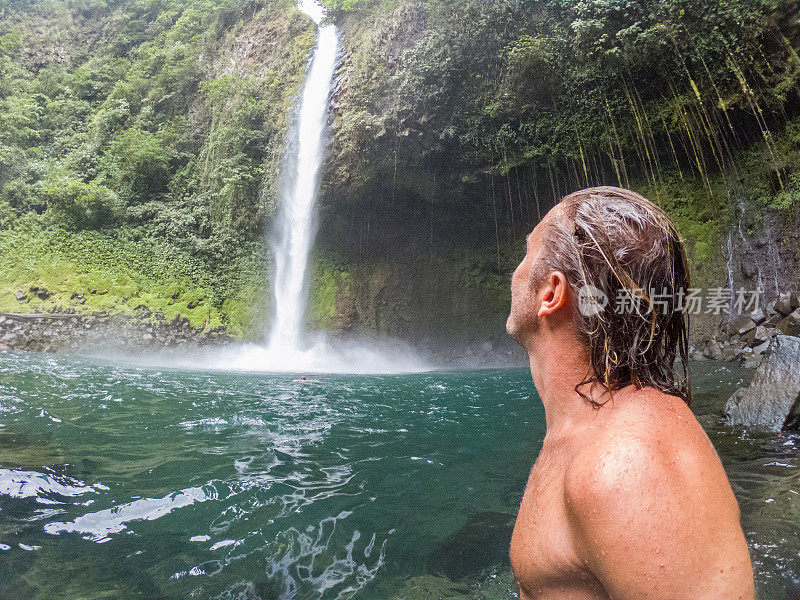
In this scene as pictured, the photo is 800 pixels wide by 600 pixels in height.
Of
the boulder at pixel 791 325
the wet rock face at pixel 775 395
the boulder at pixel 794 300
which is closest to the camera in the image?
the wet rock face at pixel 775 395

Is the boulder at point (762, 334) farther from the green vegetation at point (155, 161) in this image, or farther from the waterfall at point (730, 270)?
the green vegetation at point (155, 161)

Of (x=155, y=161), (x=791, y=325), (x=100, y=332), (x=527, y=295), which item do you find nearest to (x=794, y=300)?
(x=791, y=325)

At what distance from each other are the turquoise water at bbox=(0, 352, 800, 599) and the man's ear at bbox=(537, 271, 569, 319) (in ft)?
5.78

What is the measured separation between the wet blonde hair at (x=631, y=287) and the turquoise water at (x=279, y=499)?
1735 millimetres

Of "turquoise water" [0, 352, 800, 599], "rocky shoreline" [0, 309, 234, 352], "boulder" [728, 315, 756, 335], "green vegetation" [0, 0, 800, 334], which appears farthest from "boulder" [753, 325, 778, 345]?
"rocky shoreline" [0, 309, 234, 352]

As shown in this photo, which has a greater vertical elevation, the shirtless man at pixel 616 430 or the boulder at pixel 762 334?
the shirtless man at pixel 616 430

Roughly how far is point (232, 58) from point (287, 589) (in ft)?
71.4

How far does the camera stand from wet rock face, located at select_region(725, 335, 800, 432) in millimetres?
4996

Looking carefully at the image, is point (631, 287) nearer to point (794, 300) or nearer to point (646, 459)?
point (646, 459)

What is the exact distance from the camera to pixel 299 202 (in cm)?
1662

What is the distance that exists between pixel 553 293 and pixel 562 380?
0.20 metres

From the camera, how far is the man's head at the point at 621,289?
38.4 inches

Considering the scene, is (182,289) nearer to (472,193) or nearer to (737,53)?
(472,193)

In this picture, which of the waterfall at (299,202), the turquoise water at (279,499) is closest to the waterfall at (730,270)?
the turquoise water at (279,499)
